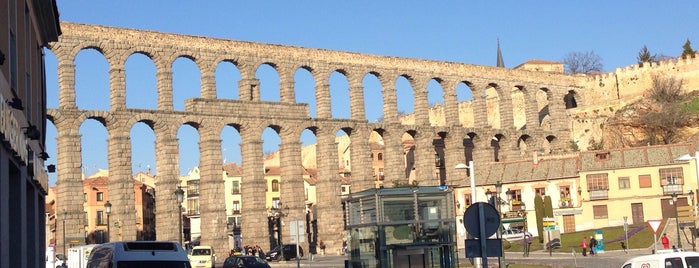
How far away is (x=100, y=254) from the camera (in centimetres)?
2678

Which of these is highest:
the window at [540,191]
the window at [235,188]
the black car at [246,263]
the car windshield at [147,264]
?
the window at [235,188]

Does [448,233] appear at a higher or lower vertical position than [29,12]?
lower

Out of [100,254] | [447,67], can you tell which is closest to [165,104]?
[447,67]

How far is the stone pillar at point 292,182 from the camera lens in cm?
8725

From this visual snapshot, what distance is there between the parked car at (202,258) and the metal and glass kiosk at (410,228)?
31450 millimetres

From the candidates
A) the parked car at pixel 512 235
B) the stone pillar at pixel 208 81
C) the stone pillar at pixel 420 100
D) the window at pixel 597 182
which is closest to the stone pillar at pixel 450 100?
the stone pillar at pixel 420 100

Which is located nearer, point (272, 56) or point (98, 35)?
point (98, 35)

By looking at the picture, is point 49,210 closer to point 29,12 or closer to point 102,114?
point 102,114

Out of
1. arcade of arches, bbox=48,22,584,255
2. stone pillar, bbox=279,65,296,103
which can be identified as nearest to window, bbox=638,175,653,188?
arcade of arches, bbox=48,22,584,255

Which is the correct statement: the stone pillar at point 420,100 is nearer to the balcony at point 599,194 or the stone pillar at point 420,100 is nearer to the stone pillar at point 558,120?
the stone pillar at point 558,120

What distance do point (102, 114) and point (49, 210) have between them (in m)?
42.2

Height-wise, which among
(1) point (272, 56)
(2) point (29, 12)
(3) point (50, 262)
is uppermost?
(1) point (272, 56)

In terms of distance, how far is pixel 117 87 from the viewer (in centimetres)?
7969

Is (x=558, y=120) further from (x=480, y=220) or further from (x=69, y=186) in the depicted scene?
(x=480, y=220)
